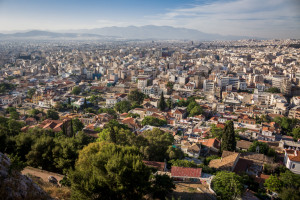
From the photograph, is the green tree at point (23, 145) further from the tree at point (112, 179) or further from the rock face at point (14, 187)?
the rock face at point (14, 187)

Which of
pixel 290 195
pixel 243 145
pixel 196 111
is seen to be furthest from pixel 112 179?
pixel 196 111

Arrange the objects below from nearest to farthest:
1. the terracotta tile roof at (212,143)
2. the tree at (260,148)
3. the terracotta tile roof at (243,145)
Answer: the tree at (260,148) < the terracotta tile roof at (212,143) < the terracotta tile roof at (243,145)

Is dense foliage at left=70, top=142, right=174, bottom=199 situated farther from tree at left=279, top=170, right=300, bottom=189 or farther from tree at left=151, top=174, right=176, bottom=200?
tree at left=279, top=170, right=300, bottom=189

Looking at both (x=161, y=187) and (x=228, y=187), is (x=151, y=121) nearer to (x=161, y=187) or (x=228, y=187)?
(x=228, y=187)

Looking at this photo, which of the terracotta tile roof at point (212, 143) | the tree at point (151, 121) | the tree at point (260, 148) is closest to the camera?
the tree at point (260, 148)

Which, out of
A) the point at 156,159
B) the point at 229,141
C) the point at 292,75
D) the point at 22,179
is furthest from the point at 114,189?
the point at 292,75

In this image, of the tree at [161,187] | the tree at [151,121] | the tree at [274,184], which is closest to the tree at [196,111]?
the tree at [151,121]
